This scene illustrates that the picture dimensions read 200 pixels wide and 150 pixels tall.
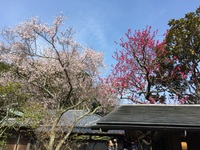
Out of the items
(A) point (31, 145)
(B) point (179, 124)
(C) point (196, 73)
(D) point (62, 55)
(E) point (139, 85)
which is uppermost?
(D) point (62, 55)

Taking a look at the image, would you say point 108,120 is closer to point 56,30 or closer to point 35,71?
point 56,30

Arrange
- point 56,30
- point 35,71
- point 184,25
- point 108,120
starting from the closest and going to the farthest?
point 108,120 < point 56,30 < point 184,25 < point 35,71

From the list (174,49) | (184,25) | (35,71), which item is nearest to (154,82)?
(174,49)

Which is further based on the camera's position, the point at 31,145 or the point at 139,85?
the point at 31,145

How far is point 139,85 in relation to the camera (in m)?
11.5

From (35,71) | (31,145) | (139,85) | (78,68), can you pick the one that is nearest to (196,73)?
(139,85)

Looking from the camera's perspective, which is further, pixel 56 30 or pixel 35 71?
pixel 35 71

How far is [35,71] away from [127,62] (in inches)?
238

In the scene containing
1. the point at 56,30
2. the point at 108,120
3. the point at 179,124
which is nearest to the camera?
the point at 179,124

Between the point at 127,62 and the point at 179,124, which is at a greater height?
→ the point at 127,62

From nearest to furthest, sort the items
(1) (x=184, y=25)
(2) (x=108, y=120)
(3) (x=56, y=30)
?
(2) (x=108, y=120) → (3) (x=56, y=30) → (1) (x=184, y=25)

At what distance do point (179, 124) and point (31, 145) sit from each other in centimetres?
1129

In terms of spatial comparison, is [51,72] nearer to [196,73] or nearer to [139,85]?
[139,85]

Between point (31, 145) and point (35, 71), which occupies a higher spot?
point (35, 71)
